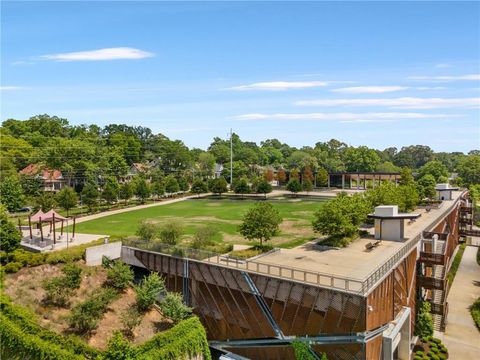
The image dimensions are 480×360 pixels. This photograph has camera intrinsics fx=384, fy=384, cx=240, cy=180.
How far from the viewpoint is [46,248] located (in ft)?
107

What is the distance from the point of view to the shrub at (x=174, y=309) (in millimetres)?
25328

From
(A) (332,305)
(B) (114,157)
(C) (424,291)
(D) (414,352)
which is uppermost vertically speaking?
(B) (114,157)

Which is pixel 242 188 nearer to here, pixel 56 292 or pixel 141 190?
pixel 141 190

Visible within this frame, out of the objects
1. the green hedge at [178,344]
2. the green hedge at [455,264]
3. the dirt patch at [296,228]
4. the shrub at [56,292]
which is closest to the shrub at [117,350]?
the green hedge at [178,344]

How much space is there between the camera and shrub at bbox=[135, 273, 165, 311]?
87.8 feet

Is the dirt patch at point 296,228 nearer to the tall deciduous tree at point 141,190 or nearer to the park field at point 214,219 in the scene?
the park field at point 214,219

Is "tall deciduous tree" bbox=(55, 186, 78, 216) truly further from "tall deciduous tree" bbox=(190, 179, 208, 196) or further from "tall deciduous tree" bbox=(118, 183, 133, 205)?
"tall deciduous tree" bbox=(190, 179, 208, 196)

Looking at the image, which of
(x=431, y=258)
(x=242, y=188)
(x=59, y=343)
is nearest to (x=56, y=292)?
(x=59, y=343)

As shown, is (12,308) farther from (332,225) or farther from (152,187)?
(152,187)

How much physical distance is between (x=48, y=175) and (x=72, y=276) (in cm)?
5066

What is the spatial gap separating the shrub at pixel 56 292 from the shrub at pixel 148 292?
471cm

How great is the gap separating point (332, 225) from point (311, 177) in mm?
54108

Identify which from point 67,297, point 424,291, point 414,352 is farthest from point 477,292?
point 67,297

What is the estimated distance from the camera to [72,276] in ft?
87.5
